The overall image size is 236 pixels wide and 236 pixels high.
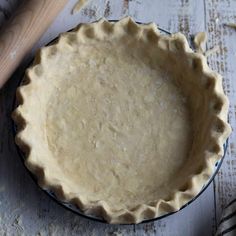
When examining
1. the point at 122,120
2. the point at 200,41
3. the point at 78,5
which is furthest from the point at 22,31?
the point at 200,41

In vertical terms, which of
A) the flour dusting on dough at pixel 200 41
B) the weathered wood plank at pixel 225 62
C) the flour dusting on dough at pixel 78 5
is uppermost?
the flour dusting on dough at pixel 78 5

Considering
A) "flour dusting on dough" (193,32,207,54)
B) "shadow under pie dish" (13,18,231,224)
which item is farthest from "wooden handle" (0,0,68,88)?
"flour dusting on dough" (193,32,207,54)

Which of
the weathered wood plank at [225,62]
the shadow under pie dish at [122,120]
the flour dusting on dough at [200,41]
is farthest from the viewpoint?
the flour dusting on dough at [200,41]

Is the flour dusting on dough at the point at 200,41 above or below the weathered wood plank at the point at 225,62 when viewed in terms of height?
above

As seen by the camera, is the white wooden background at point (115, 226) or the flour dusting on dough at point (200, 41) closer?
the white wooden background at point (115, 226)

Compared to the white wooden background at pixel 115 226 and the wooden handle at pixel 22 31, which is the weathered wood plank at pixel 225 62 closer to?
the white wooden background at pixel 115 226

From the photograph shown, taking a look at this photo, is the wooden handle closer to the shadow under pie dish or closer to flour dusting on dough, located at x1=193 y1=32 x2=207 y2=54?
the shadow under pie dish

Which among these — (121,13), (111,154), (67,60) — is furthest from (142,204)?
(121,13)

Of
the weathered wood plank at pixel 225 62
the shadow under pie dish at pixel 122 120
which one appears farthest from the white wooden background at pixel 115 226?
the shadow under pie dish at pixel 122 120
